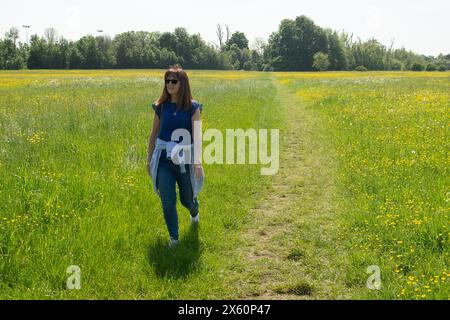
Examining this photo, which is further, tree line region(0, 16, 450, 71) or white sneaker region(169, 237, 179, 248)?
tree line region(0, 16, 450, 71)

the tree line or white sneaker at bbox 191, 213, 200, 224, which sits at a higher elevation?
the tree line

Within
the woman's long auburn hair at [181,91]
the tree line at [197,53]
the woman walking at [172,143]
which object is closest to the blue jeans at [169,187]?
the woman walking at [172,143]

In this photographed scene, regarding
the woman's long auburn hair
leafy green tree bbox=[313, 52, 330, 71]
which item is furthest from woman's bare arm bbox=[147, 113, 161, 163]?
leafy green tree bbox=[313, 52, 330, 71]

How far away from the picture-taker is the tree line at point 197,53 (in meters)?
81.4

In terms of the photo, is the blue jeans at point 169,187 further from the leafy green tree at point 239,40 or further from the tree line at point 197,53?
the leafy green tree at point 239,40

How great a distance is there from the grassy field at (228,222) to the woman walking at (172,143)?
609 millimetres

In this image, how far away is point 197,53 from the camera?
3617 inches

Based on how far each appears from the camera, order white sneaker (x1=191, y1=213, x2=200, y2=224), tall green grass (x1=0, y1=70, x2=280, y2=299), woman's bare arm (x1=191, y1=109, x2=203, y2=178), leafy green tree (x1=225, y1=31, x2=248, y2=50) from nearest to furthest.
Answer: tall green grass (x1=0, y1=70, x2=280, y2=299) < woman's bare arm (x1=191, y1=109, x2=203, y2=178) < white sneaker (x1=191, y1=213, x2=200, y2=224) < leafy green tree (x1=225, y1=31, x2=248, y2=50)

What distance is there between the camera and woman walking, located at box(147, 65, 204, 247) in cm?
489

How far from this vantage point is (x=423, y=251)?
4.70 m

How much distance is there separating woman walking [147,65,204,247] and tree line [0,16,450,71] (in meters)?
66.9

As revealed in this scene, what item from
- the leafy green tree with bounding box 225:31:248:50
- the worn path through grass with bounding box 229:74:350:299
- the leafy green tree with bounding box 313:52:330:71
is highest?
the leafy green tree with bounding box 225:31:248:50

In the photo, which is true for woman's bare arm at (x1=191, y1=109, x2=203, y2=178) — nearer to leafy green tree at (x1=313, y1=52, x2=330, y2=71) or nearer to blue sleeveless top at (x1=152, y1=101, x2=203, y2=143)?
blue sleeveless top at (x1=152, y1=101, x2=203, y2=143)

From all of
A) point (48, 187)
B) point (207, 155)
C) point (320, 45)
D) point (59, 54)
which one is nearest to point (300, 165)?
point (207, 155)
